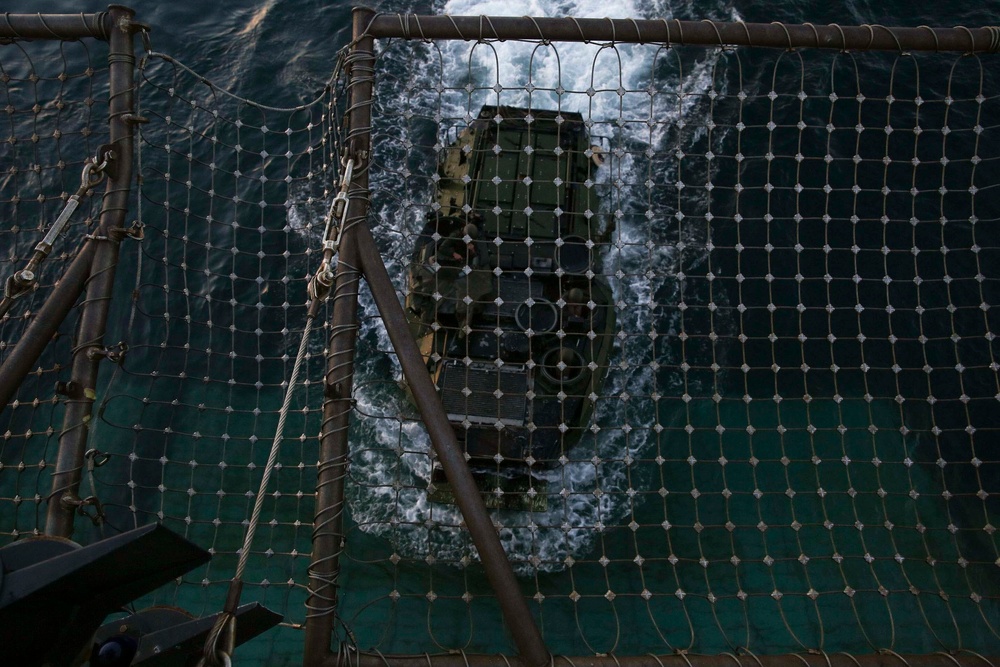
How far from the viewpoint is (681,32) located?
19.1 feet

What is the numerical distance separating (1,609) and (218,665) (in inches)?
42.7

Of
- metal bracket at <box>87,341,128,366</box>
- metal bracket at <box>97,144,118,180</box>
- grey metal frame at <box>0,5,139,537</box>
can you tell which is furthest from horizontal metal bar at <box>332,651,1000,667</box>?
metal bracket at <box>97,144,118,180</box>

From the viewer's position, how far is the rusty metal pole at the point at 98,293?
4.74 meters

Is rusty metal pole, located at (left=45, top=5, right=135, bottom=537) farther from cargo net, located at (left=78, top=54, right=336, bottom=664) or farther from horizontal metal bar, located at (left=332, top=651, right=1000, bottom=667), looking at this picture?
cargo net, located at (left=78, top=54, right=336, bottom=664)

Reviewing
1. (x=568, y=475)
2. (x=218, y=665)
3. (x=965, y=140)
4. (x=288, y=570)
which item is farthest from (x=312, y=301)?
(x=965, y=140)

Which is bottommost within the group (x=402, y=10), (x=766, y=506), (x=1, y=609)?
(x=766, y=506)

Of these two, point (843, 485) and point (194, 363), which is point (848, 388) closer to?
point (843, 485)

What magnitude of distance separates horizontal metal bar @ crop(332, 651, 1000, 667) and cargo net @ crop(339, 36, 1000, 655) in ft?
13.3

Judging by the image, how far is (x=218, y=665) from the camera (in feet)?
11.0

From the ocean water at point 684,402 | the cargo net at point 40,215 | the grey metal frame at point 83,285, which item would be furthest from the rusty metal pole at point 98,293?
the cargo net at point 40,215

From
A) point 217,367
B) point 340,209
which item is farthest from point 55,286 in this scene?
point 217,367

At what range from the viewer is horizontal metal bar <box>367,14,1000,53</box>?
571cm

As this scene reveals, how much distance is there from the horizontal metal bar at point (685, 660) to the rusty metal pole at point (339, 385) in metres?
0.28

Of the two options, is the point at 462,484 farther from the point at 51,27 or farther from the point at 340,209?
the point at 51,27
